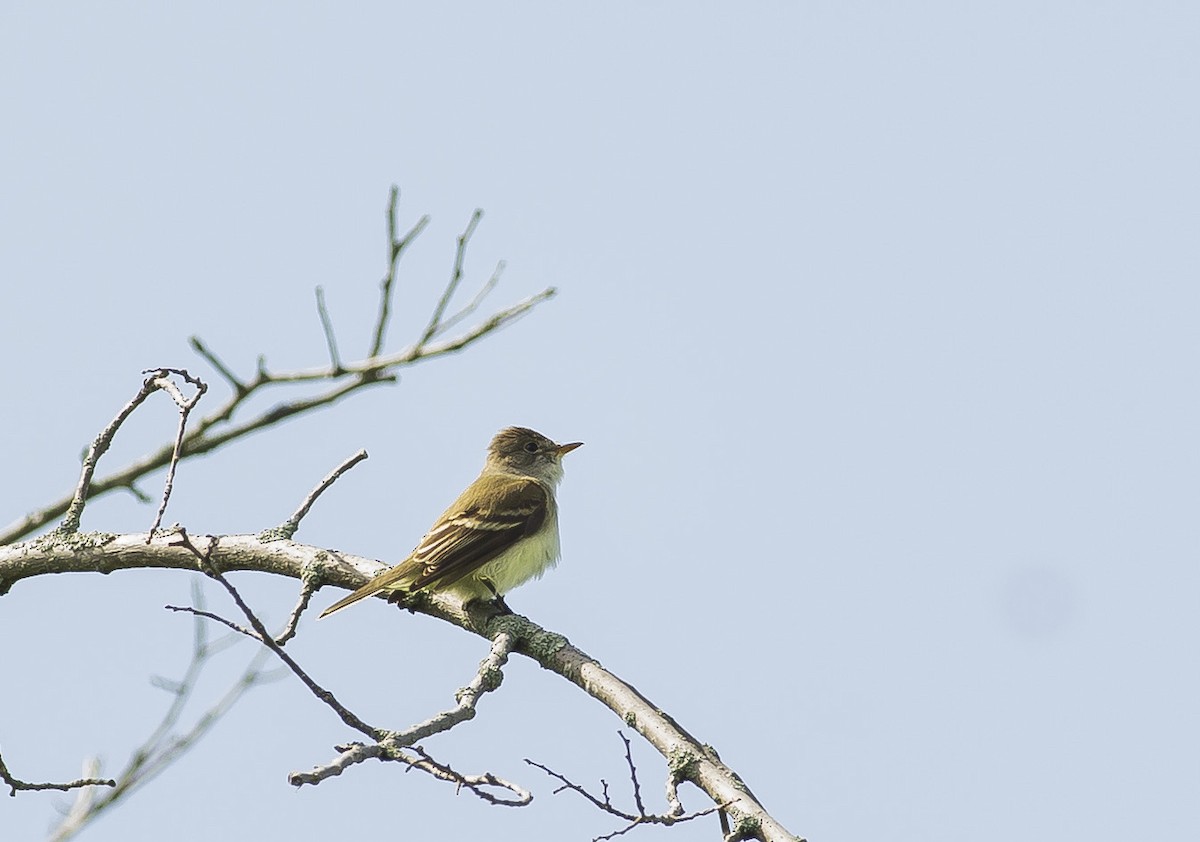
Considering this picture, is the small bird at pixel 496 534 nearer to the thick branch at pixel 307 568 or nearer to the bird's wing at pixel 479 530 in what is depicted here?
the bird's wing at pixel 479 530

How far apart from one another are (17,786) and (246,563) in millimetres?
1725

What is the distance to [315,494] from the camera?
23.5 feet

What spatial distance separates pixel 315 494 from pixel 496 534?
6.16 ft

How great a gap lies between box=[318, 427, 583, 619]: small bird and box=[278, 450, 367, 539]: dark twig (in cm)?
48

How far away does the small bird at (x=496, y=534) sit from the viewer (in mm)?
7770

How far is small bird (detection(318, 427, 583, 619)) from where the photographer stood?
7.77 metres

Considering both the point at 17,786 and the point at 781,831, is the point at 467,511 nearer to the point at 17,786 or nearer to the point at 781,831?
the point at 17,786

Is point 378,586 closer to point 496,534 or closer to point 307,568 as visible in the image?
point 307,568

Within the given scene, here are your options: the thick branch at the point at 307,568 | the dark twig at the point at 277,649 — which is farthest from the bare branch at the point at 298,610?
the dark twig at the point at 277,649

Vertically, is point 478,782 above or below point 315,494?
below

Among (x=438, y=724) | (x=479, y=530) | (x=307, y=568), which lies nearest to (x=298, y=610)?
(x=307, y=568)

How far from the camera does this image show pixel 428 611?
792cm

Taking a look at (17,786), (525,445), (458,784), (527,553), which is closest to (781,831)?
(458,784)

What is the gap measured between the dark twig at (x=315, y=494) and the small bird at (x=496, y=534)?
479 mm
